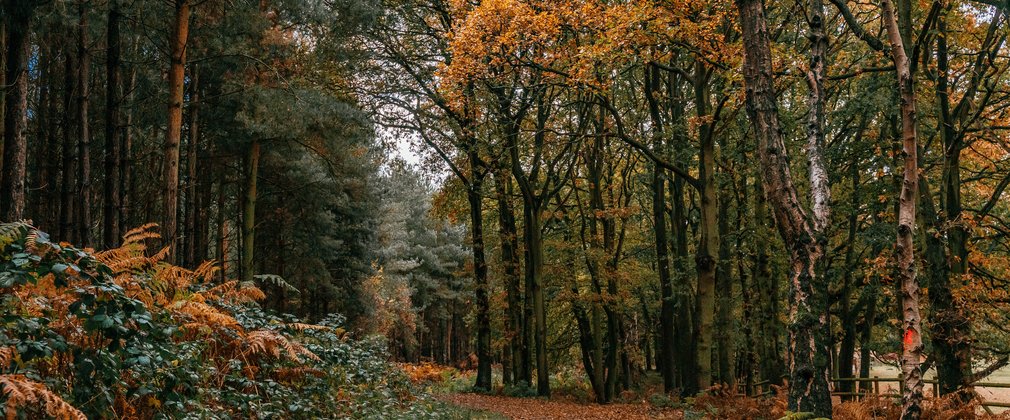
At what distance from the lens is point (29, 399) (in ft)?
11.8

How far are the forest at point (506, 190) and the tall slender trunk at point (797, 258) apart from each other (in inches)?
1.2

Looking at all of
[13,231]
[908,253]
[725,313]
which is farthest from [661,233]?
[13,231]

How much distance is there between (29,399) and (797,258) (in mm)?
6699

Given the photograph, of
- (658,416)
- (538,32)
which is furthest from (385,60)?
(658,416)

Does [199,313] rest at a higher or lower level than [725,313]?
higher

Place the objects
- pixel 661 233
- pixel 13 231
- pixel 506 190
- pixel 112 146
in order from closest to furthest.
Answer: pixel 13 231 → pixel 112 146 → pixel 661 233 → pixel 506 190

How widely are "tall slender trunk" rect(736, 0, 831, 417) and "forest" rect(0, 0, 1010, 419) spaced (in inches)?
1.2

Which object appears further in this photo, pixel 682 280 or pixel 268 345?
pixel 682 280

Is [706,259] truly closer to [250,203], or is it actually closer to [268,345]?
[268,345]

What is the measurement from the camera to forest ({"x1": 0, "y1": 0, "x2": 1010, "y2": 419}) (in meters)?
6.72

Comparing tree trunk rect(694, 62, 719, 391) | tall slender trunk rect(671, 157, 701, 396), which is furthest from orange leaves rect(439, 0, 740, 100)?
tall slender trunk rect(671, 157, 701, 396)

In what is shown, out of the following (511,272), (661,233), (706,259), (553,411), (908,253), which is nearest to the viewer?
(908,253)

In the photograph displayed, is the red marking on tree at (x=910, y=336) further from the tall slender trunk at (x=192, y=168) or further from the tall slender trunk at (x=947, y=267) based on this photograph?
the tall slender trunk at (x=192, y=168)

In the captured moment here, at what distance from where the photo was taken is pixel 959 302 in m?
11.0
